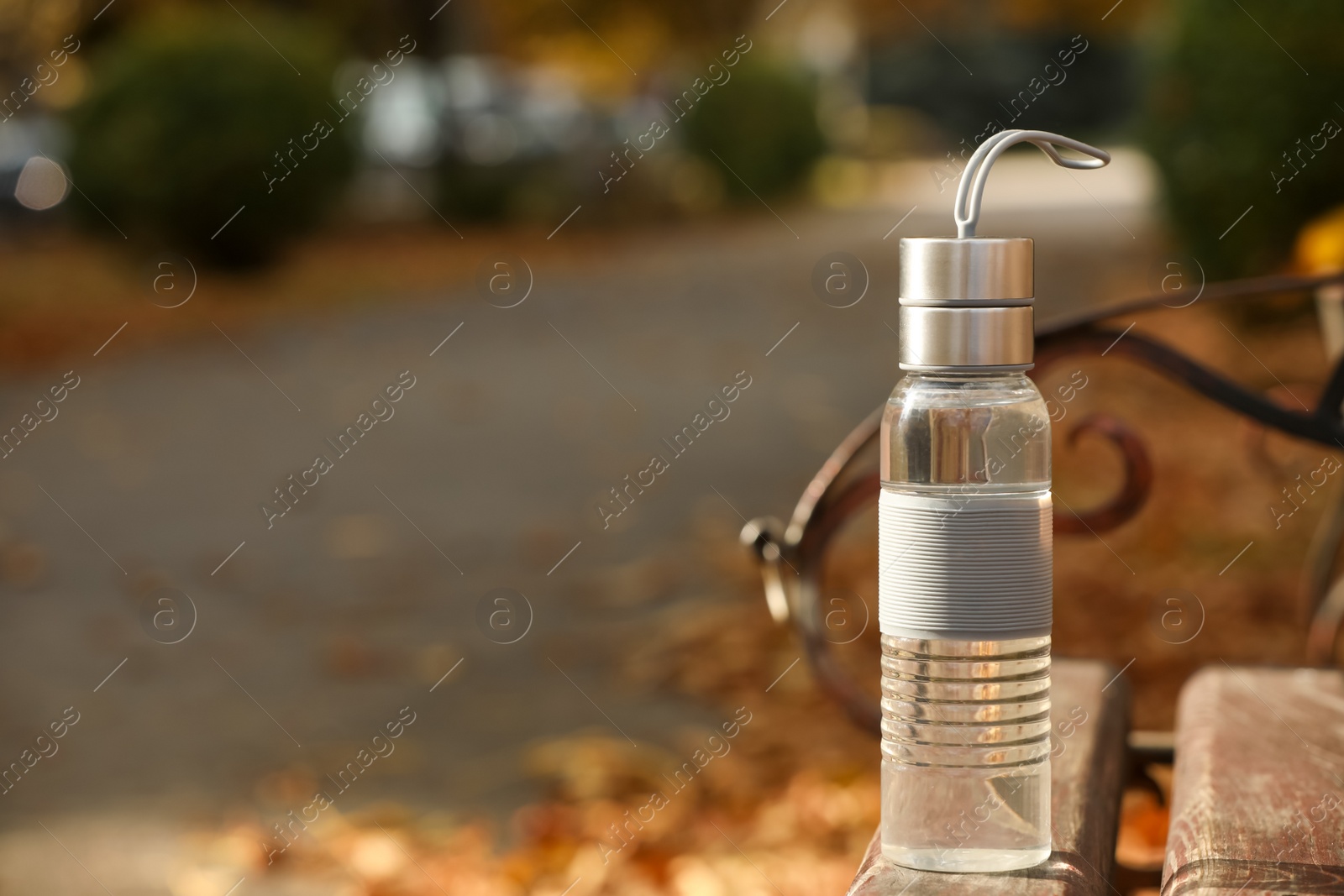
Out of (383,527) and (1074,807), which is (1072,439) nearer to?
(1074,807)

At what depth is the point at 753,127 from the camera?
2280 cm

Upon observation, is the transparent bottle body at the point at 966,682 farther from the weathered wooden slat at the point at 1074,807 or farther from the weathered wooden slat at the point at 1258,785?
the weathered wooden slat at the point at 1258,785

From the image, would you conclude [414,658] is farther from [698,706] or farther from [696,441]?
[696,441]

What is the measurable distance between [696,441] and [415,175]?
15.0m

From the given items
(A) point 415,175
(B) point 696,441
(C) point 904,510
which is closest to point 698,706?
(C) point 904,510

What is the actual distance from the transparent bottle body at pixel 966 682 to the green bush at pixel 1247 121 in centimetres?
748

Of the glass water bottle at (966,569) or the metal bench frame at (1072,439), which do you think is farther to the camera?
the metal bench frame at (1072,439)

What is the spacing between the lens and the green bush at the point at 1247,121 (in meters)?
8.09

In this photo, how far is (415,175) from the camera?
2192cm

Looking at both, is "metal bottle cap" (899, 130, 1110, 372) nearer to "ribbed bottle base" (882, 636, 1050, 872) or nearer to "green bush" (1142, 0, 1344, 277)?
"ribbed bottle base" (882, 636, 1050, 872)

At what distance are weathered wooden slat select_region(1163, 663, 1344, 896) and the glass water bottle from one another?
0.55 ft

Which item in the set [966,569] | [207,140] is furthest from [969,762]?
[207,140]

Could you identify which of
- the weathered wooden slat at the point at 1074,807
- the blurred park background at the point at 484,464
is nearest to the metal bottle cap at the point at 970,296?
the weathered wooden slat at the point at 1074,807

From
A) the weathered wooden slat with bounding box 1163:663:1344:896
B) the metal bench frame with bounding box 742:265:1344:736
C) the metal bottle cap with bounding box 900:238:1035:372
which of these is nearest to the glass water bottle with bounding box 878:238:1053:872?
the metal bottle cap with bounding box 900:238:1035:372
